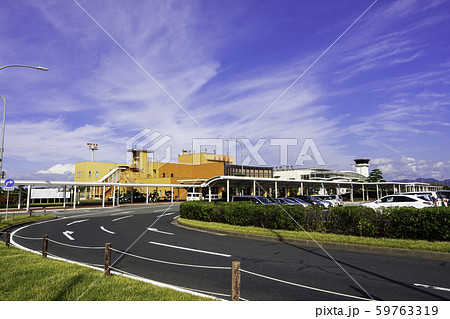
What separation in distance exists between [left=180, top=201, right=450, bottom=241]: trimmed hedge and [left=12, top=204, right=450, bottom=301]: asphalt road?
2.27 metres

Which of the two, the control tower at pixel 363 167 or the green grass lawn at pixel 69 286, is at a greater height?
the control tower at pixel 363 167

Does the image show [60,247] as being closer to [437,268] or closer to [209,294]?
[209,294]

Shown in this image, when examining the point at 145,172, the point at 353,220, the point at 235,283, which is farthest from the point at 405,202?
the point at 145,172

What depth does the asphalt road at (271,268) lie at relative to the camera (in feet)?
19.1

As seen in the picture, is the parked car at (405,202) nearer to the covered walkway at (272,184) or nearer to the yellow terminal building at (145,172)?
the covered walkway at (272,184)

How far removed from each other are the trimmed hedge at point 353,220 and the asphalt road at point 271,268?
89.5 inches

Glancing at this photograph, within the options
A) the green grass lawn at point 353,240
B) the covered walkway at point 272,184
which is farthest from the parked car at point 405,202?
the covered walkway at point 272,184

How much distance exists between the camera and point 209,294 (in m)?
5.66

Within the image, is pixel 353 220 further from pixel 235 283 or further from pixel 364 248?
pixel 235 283

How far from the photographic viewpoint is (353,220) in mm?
12312

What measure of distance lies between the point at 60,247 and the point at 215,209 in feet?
29.1

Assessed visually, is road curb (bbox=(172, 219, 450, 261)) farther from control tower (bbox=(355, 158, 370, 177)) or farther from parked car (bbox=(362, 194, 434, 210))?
control tower (bbox=(355, 158, 370, 177))

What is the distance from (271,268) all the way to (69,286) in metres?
4.80

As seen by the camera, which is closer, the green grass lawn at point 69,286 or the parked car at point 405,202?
the green grass lawn at point 69,286
